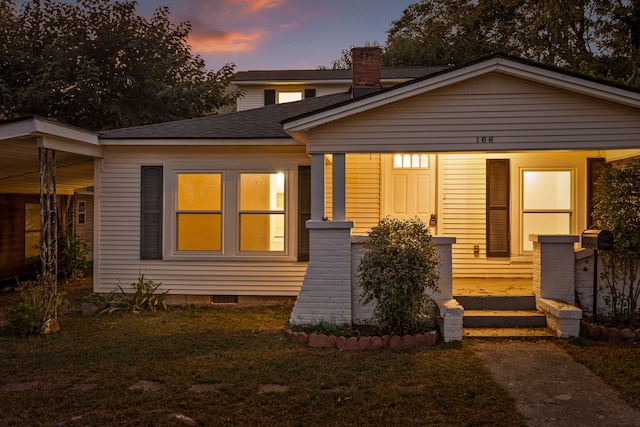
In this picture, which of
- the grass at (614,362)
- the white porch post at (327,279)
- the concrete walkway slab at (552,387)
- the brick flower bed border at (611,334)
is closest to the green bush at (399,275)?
the white porch post at (327,279)

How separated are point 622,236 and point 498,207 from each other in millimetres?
2592

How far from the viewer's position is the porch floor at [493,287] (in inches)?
326

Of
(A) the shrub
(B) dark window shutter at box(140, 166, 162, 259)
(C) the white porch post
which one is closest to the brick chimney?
(C) the white porch post

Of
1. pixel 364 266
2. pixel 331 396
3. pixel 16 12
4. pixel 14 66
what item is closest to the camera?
pixel 331 396

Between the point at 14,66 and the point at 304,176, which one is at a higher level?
the point at 14,66

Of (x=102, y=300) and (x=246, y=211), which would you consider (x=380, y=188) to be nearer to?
(x=246, y=211)

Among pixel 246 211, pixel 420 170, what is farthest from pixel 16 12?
pixel 420 170

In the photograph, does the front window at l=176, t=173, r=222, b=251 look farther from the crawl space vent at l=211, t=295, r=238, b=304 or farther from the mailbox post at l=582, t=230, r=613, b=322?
the mailbox post at l=582, t=230, r=613, b=322

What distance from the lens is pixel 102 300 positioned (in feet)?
32.4

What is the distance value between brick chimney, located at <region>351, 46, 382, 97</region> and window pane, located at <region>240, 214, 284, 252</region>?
117 inches

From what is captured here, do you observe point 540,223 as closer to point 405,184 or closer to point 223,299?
point 405,184

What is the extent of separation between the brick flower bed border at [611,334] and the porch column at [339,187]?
12.7ft

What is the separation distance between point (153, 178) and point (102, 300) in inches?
99.5

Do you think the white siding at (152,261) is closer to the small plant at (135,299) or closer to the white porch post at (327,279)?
the small plant at (135,299)
